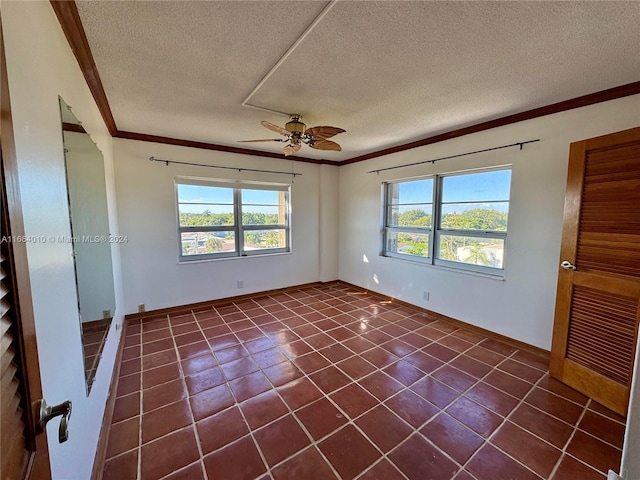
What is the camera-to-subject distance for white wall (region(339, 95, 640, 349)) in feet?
7.86

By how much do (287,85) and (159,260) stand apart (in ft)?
9.30

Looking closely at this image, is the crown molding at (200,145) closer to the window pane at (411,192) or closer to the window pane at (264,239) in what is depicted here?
the window pane at (264,239)

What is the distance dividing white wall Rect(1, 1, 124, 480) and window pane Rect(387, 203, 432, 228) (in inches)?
145

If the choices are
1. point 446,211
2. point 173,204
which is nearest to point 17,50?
point 173,204

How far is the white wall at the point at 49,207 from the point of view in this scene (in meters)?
0.85

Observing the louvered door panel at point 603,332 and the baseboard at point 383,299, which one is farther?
the baseboard at point 383,299

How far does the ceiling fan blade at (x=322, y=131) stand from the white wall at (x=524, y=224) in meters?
1.75

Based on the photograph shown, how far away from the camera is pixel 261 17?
4.59 ft

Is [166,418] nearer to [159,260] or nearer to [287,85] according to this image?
[159,260]

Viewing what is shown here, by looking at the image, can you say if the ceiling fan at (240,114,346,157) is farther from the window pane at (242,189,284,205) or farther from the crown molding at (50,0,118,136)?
the window pane at (242,189,284,205)

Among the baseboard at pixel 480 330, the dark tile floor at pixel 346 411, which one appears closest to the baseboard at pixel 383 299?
the baseboard at pixel 480 330

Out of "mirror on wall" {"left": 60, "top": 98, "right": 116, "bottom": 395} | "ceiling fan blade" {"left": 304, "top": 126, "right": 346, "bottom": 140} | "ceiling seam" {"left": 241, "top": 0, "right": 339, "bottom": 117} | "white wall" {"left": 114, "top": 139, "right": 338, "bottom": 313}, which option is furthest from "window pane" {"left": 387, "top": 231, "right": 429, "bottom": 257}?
"mirror on wall" {"left": 60, "top": 98, "right": 116, "bottom": 395}

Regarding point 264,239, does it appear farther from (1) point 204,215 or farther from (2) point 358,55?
(2) point 358,55

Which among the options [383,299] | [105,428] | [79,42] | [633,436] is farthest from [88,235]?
[383,299]
